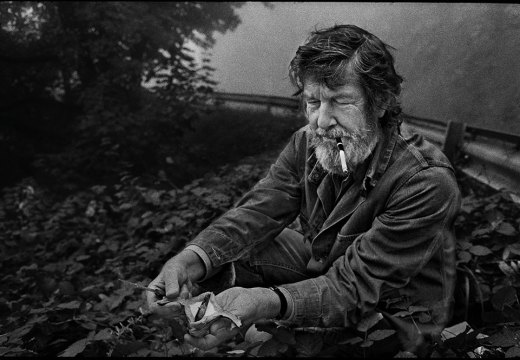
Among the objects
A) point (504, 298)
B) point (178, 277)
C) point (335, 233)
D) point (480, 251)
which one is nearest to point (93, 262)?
point (178, 277)

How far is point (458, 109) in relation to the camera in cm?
414

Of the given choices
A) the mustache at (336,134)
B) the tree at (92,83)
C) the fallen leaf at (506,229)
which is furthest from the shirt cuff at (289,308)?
the tree at (92,83)

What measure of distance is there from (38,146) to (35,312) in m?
6.34

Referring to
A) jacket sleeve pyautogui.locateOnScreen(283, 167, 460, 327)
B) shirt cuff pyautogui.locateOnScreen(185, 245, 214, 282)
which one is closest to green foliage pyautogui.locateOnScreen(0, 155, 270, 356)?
shirt cuff pyautogui.locateOnScreen(185, 245, 214, 282)

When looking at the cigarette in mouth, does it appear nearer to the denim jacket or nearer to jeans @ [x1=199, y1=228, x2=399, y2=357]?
the denim jacket

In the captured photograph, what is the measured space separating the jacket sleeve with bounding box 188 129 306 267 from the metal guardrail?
0.53 m

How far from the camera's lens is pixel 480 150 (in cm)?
387

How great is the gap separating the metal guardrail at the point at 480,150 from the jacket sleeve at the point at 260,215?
0.53 meters

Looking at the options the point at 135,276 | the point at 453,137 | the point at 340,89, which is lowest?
the point at 135,276

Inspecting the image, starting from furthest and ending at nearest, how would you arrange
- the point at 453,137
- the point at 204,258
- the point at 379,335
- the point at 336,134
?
1. the point at 453,137
2. the point at 204,258
3. the point at 336,134
4. the point at 379,335

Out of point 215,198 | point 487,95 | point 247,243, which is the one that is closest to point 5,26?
point 215,198

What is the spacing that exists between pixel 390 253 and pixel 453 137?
3.00m

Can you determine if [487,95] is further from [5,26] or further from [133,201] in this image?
[5,26]

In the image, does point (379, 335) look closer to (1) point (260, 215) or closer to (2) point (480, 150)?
(1) point (260, 215)
